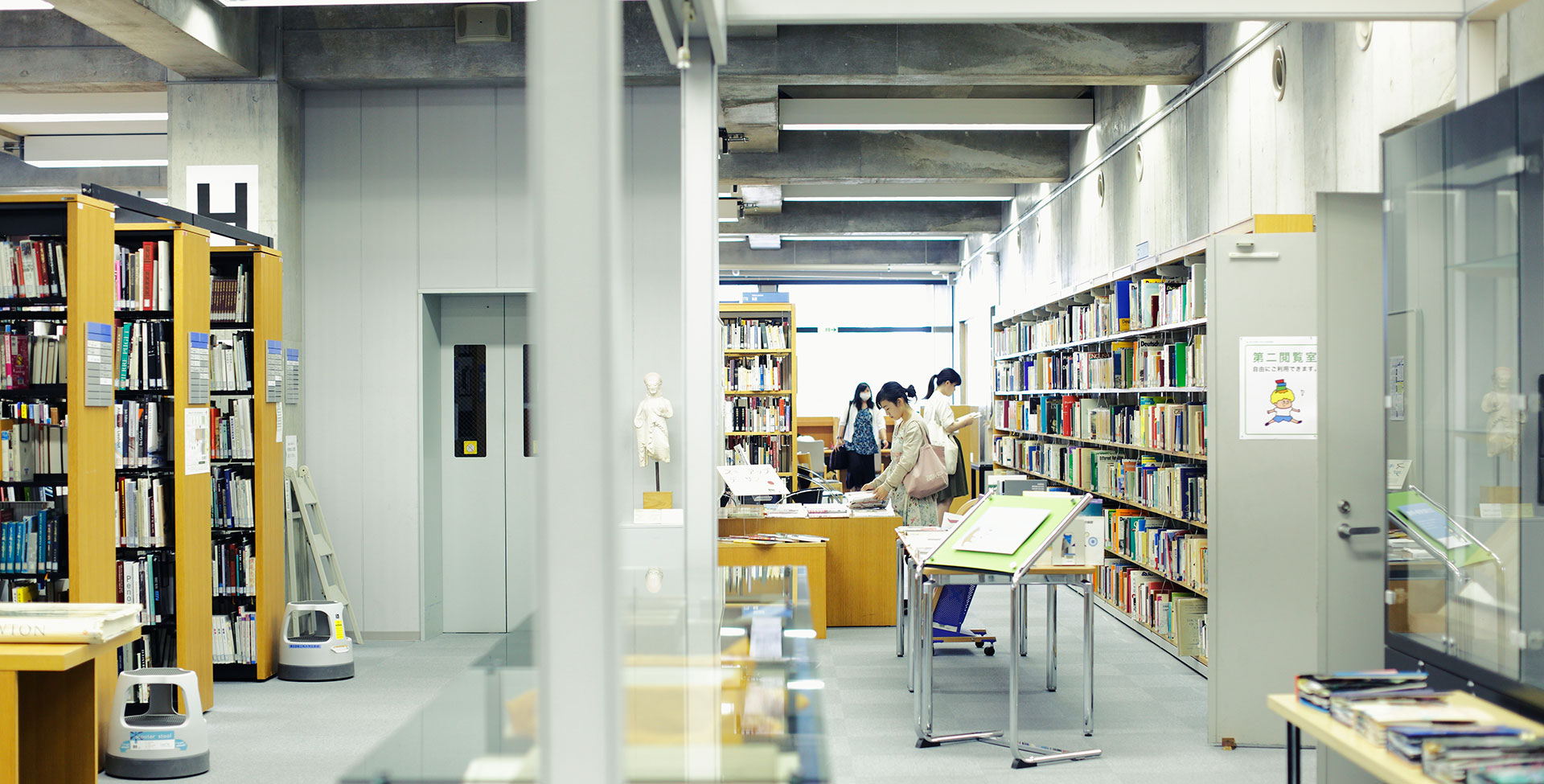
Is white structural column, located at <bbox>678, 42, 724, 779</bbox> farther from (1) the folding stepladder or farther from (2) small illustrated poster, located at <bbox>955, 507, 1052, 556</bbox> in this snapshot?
(1) the folding stepladder

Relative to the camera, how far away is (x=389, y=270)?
741 centimetres

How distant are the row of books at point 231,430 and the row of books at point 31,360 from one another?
4.63ft

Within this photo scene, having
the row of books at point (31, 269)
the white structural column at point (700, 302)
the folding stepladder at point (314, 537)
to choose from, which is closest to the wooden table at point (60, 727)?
the row of books at point (31, 269)

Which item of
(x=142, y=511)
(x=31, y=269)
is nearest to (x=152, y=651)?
(x=142, y=511)

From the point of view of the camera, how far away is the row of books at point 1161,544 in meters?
6.27

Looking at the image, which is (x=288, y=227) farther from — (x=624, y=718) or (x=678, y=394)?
(x=624, y=718)

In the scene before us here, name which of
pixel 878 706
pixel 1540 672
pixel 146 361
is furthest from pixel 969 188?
pixel 1540 672

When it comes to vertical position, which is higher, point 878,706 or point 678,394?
point 678,394

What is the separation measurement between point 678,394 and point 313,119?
124 inches

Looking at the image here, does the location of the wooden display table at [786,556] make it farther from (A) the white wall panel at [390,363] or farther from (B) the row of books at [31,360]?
(B) the row of books at [31,360]

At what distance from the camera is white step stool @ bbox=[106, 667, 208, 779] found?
457cm

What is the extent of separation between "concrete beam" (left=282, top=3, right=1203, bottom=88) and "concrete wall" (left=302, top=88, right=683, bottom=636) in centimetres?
28

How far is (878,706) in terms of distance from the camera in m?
5.58

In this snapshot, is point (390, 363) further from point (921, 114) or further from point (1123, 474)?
point (1123, 474)
